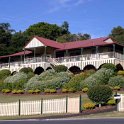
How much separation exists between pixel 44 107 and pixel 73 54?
33.0 metres

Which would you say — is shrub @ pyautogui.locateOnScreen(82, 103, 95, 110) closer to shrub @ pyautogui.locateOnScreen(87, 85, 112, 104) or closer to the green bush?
shrub @ pyautogui.locateOnScreen(87, 85, 112, 104)

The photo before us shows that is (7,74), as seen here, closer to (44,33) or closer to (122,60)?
(122,60)

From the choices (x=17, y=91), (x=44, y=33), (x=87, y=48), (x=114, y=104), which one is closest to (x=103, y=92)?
(x=114, y=104)

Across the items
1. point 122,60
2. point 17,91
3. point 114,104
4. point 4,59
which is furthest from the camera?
point 4,59

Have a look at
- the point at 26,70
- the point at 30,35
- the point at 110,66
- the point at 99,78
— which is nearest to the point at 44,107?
the point at 99,78

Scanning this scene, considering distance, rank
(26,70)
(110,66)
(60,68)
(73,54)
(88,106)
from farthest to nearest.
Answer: (73,54) < (26,70) < (60,68) < (110,66) < (88,106)

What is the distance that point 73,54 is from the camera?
2480 inches

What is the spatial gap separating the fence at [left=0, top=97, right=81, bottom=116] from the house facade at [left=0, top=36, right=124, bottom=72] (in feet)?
81.6

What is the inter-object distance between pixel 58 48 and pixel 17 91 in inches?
724

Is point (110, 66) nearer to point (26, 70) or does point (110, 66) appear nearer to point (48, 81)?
point (48, 81)

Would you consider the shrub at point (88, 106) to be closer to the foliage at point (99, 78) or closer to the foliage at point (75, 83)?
the foliage at point (99, 78)

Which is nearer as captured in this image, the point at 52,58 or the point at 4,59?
the point at 52,58

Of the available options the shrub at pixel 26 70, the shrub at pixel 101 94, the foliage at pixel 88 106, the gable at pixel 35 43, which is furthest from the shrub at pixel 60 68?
the foliage at pixel 88 106

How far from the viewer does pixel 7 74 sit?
61.6 meters
